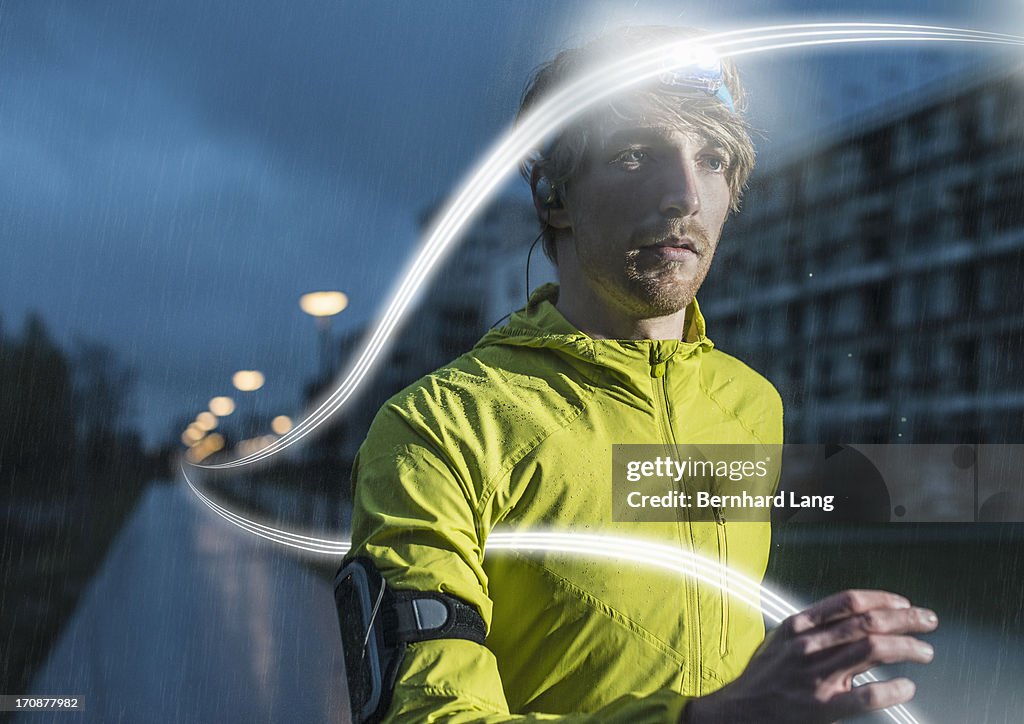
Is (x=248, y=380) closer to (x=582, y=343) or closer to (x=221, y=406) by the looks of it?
(x=221, y=406)

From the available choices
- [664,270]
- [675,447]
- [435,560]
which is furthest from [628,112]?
[435,560]

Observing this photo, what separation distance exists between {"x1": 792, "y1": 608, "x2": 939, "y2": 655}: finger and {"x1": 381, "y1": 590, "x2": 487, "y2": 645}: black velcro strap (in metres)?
0.51

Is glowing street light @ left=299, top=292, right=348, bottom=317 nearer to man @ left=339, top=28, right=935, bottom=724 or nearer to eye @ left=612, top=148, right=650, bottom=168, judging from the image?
man @ left=339, top=28, right=935, bottom=724

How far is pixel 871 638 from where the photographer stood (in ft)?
4.24

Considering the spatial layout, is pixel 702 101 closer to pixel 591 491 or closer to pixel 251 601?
Result: pixel 591 491

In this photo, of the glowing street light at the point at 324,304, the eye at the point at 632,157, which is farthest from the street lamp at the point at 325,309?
the eye at the point at 632,157

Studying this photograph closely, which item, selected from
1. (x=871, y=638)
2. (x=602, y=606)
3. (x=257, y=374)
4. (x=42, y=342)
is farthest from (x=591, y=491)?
(x=42, y=342)

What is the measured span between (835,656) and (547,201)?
101cm

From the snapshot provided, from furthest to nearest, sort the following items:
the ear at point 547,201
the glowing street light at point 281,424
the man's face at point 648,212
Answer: the glowing street light at point 281,424 < the ear at point 547,201 < the man's face at point 648,212

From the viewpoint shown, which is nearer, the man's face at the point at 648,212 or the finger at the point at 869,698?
the finger at the point at 869,698

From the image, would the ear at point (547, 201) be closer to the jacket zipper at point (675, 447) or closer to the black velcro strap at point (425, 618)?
the jacket zipper at point (675, 447)

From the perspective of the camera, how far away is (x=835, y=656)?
131 cm

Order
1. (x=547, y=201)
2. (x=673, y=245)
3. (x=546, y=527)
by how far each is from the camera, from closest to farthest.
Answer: (x=546, y=527) < (x=673, y=245) < (x=547, y=201)

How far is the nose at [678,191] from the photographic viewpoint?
69.8 inches
